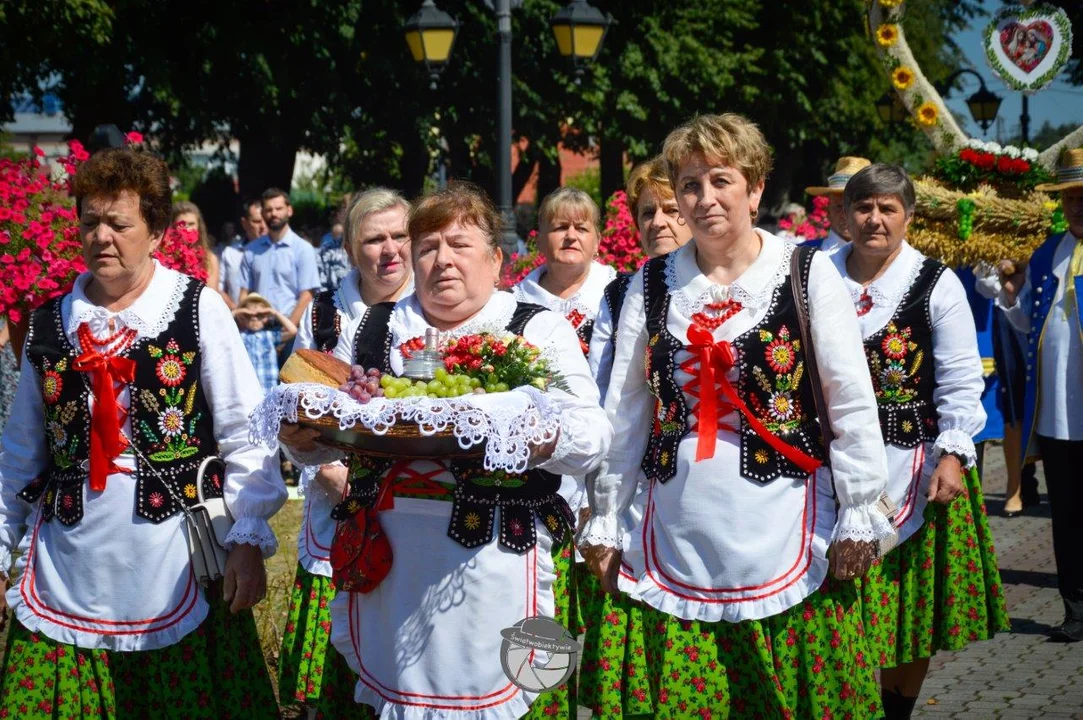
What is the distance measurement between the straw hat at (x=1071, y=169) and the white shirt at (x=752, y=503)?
3.54 metres

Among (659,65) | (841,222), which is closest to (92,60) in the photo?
(659,65)

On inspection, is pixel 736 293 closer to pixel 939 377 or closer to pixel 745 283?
pixel 745 283

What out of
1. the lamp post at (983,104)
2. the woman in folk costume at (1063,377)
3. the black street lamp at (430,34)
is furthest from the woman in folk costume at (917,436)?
the lamp post at (983,104)

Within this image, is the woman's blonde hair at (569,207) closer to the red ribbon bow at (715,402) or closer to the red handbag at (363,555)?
the red ribbon bow at (715,402)

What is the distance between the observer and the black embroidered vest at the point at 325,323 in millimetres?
5453

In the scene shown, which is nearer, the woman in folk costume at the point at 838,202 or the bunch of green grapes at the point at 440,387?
the bunch of green grapes at the point at 440,387

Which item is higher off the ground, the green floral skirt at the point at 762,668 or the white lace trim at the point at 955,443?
the white lace trim at the point at 955,443

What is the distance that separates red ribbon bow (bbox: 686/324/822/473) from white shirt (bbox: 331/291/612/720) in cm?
31

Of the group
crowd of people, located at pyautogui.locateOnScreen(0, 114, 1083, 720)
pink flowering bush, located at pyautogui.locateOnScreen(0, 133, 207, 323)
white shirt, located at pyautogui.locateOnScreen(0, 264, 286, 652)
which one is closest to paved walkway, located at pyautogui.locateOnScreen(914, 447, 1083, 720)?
crowd of people, located at pyautogui.locateOnScreen(0, 114, 1083, 720)

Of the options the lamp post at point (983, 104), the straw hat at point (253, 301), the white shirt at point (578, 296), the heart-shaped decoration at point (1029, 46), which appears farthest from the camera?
the lamp post at point (983, 104)

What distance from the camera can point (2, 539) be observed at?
421 cm

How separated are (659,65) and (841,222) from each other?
17041 mm

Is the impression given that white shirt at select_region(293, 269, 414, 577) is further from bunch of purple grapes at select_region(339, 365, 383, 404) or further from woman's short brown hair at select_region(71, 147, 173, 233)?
bunch of purple grapes at select_region(339, 365, 383, 404)

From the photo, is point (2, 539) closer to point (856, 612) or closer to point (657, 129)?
point (856, 612)
